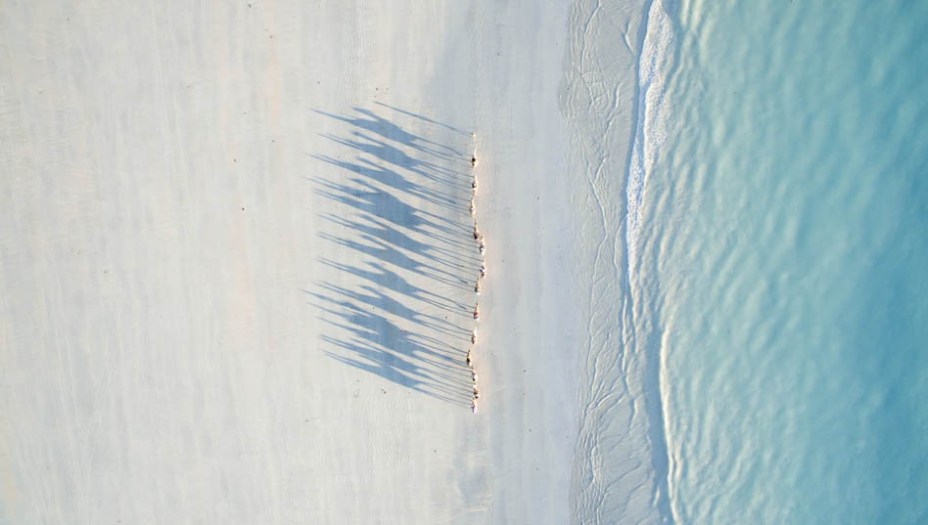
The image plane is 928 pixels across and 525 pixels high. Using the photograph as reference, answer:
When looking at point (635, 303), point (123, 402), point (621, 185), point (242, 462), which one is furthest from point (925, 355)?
point (123, 402)

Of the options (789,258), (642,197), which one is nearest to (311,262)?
(642,197)

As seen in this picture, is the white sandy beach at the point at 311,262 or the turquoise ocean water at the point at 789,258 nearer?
the white sandy beach at the point at 311,262

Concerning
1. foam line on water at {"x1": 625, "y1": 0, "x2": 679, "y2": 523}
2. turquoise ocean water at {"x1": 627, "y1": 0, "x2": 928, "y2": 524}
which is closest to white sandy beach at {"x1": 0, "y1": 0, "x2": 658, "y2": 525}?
foam line on water at {"x1": 625, "y1": 0, "x2": 679, "y2": 523}

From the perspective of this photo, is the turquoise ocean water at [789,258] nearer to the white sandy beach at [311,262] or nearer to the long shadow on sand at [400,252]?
the white sandy beach at [311,262]

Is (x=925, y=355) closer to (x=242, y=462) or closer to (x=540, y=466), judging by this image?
(x=540, y=466)

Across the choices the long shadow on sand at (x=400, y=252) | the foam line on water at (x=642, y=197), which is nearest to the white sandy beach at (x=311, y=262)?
the long shadow on sand at (x=400, y=252)

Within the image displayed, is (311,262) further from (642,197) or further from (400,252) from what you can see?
(642,197)
